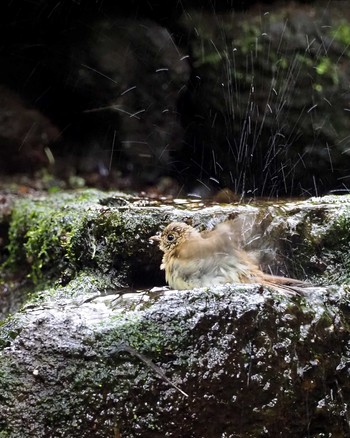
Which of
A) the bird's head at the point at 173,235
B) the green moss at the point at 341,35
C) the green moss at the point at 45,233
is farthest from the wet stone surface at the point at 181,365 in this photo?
the green moss at the point at 341,35

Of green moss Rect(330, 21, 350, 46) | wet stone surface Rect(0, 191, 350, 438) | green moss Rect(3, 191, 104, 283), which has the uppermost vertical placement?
green moss Rect(330, 21, 350, 46)

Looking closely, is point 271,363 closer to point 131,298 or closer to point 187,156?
point 131,298

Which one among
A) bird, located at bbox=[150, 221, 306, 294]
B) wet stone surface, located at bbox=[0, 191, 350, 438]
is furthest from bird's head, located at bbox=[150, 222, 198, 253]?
wet stone surface, located at bbox=[0, 191, 350, 438]

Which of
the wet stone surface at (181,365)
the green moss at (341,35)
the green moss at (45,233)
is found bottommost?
the green moss at (45,233)

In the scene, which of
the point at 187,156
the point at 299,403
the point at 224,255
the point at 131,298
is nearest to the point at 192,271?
the point at 224,255

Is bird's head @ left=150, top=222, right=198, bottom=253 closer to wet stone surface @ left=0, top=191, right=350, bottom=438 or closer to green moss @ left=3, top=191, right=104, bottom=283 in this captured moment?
wet stone surface @ left=0, top=191, right=350, bottom=438

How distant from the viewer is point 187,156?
20.3 feet

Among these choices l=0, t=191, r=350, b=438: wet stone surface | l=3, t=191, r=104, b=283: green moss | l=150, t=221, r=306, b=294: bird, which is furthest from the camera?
l=3, t=191, r=104, b=283: green moss

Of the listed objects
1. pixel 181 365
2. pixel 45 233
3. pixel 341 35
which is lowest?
pixel 45 233

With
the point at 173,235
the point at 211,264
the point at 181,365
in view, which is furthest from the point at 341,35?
the point at 181,365

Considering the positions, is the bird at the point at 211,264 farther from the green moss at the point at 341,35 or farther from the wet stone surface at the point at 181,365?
the green moss at the point at 341,35

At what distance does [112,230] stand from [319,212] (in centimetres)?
125

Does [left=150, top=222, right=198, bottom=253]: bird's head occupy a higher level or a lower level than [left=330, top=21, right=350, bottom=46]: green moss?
lower

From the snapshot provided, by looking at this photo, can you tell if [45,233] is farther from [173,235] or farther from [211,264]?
[211,264]
